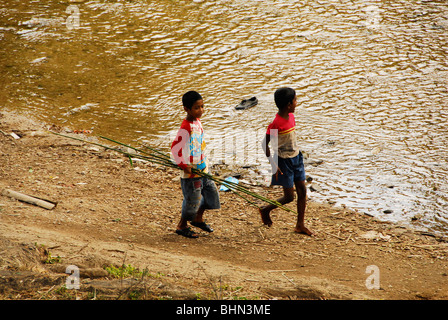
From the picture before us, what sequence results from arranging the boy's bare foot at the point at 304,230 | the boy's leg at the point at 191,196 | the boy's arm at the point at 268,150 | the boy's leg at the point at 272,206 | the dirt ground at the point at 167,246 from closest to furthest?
the dirt ground at the point at 167,246
the boy's leg at the point at 191,196
the boy's arm at the point at 268,150
the boy's leg at the point at 272,206
the boy's bare foot at the point at 304,230

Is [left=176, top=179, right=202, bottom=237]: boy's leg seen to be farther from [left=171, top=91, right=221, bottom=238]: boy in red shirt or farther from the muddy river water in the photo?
the muddy river water

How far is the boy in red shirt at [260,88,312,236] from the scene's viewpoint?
13.3ft

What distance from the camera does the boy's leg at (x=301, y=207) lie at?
167 inches

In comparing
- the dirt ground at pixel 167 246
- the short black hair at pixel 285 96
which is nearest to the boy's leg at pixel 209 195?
the dirt ground at pixel 167 246

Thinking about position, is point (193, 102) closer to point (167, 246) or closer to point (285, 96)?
point (285, 96)

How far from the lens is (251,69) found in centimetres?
795

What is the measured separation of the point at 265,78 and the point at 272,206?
12.3 feet

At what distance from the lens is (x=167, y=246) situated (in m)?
4.04

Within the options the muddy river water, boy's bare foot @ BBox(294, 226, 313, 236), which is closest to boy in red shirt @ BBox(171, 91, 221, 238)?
boy's bare foot @ BBox(294, 226, 313, 236)

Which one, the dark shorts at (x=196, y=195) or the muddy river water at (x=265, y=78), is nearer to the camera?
the dark shorts at (x=196, y=195)

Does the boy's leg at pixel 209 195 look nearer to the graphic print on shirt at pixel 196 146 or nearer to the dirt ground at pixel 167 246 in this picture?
the graphic print on shirt at pixel 196 146

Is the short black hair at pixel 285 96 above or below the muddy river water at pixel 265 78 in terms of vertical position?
above

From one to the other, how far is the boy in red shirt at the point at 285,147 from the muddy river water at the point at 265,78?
3.41 feet

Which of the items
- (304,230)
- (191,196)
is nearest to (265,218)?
(304,230)
